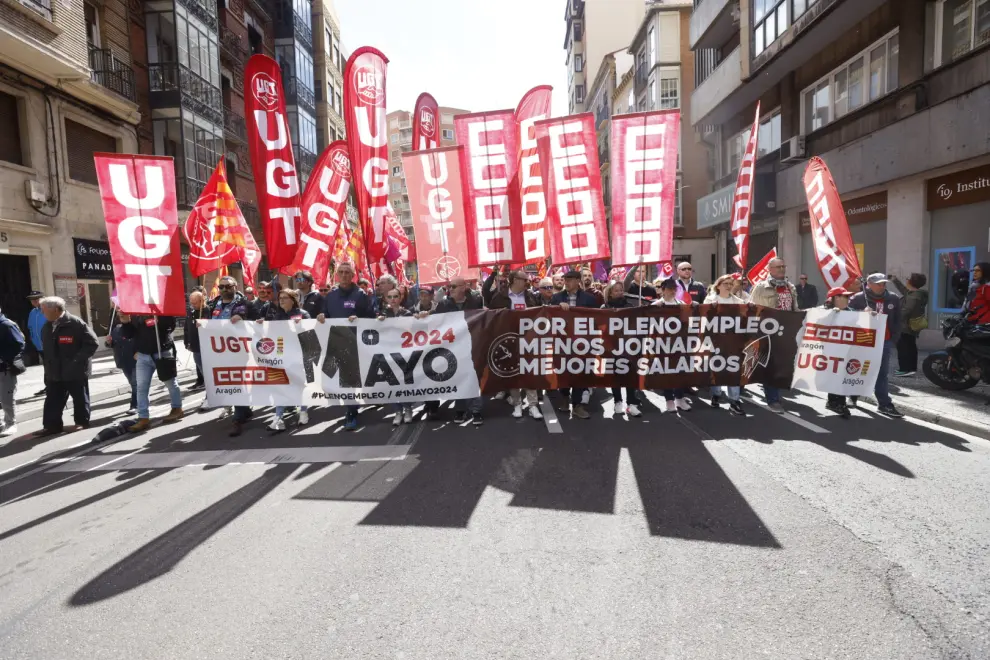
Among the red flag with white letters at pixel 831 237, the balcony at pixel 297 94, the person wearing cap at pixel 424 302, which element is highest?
the balcony at pixel 297 94

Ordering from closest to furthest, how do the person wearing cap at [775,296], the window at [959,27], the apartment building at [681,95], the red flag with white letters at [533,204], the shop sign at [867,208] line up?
the person wearing cap at [775,296] < the red flag with white letters at [533,204] < the window at [959,27] < the shop sign at [867,208] < the apartment building at [681,95]

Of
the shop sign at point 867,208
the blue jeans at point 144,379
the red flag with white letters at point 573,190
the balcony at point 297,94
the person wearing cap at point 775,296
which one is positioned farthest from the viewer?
the balcony at point 297,94

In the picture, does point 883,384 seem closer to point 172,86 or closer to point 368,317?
point 368,317

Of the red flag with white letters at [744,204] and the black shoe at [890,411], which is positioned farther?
the red flag with white letters at [744,204]

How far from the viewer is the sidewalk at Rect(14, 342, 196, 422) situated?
863 centimetres

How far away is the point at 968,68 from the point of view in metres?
10.1

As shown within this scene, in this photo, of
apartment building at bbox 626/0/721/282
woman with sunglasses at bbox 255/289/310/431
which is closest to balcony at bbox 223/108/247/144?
woman with sunglasses at bbox 255/289/310/431

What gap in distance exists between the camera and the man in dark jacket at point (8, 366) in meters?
7.05

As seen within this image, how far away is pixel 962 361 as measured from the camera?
7.35 metres

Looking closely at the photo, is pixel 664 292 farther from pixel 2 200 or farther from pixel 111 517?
pixel 2 200

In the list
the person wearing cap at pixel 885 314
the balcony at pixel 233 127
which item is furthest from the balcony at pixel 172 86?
the person wearing cap at pixel 885 314

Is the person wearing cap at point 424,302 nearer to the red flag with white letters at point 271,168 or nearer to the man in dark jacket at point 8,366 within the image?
the red flag with white letters at point 271,168

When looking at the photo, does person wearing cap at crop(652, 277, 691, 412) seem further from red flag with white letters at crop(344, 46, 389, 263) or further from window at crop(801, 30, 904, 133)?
window at crop(801, 30, 904, 133)

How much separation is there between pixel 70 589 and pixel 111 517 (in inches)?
47.0
